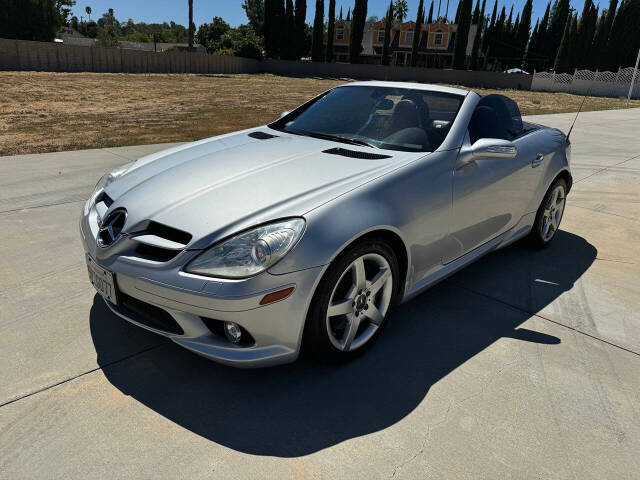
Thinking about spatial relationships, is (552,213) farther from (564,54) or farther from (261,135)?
(564,54)

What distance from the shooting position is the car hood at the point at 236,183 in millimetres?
2422

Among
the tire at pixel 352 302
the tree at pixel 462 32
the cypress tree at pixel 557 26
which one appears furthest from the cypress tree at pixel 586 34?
the tire at pixel 352 302

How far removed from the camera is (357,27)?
50250 mm

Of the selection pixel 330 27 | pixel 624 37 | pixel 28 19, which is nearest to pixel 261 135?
pixel 28 19

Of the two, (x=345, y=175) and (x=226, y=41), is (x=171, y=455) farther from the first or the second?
(x=226, y=41)

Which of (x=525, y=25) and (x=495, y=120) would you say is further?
(x=525, y=25)

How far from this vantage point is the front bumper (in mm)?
2230

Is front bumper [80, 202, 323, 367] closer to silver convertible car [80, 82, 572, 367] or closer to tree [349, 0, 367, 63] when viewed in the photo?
silver convertible car [80, 82, 572, 367]

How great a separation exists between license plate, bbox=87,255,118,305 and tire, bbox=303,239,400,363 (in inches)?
37.7

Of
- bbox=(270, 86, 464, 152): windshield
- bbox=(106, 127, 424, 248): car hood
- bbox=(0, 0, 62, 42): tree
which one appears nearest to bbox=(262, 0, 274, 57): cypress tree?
bbox=(0, 0, 62, 42): tree

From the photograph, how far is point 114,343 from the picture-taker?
9.39 feet

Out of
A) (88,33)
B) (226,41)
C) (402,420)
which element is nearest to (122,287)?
(402,420)

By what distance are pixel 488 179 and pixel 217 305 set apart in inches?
84.0

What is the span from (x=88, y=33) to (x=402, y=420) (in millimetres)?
147248
